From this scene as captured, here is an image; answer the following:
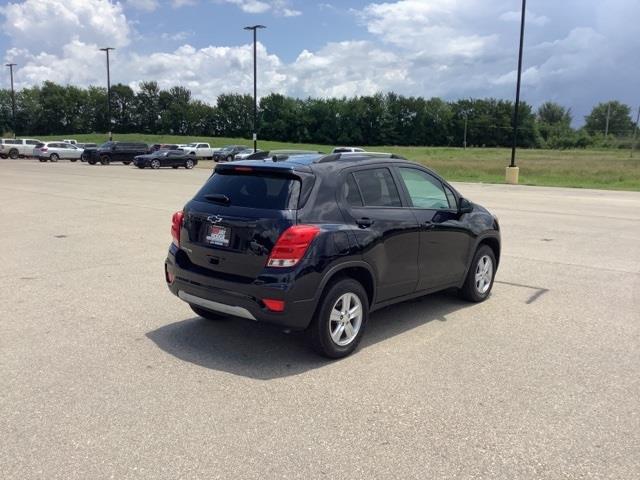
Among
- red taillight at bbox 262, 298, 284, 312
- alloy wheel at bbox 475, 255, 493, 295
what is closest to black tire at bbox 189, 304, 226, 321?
red taillight at bbox 262, 298, 284, 312

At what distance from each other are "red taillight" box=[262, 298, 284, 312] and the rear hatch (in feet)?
0.77

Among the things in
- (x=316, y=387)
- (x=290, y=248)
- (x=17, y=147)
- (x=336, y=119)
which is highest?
(x=336, y=119)

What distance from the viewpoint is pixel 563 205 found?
59.9 ft

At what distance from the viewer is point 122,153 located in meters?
46.6

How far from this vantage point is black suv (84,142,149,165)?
45.8m

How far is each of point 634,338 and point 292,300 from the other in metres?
3.29

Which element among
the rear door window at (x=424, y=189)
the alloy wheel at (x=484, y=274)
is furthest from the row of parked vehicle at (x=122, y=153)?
the rear door window at (x=424, y=189)

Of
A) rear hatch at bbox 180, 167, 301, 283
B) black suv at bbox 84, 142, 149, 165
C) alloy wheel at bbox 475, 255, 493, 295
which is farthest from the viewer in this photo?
black suv at bbox 84, 142, 149, 165

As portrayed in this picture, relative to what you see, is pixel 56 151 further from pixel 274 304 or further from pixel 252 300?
pixel 274 304

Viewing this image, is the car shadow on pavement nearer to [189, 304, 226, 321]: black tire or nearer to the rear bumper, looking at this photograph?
[189, 304, 226, 321]: black tire

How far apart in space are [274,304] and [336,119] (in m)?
147

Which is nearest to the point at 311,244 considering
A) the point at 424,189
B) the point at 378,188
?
the point at 378,188

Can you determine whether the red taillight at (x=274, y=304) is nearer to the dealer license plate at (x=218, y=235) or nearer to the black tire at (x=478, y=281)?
the dealer license plate at (x=218, y=235)

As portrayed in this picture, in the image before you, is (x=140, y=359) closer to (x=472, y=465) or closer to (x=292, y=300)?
(x=292, y=300)
